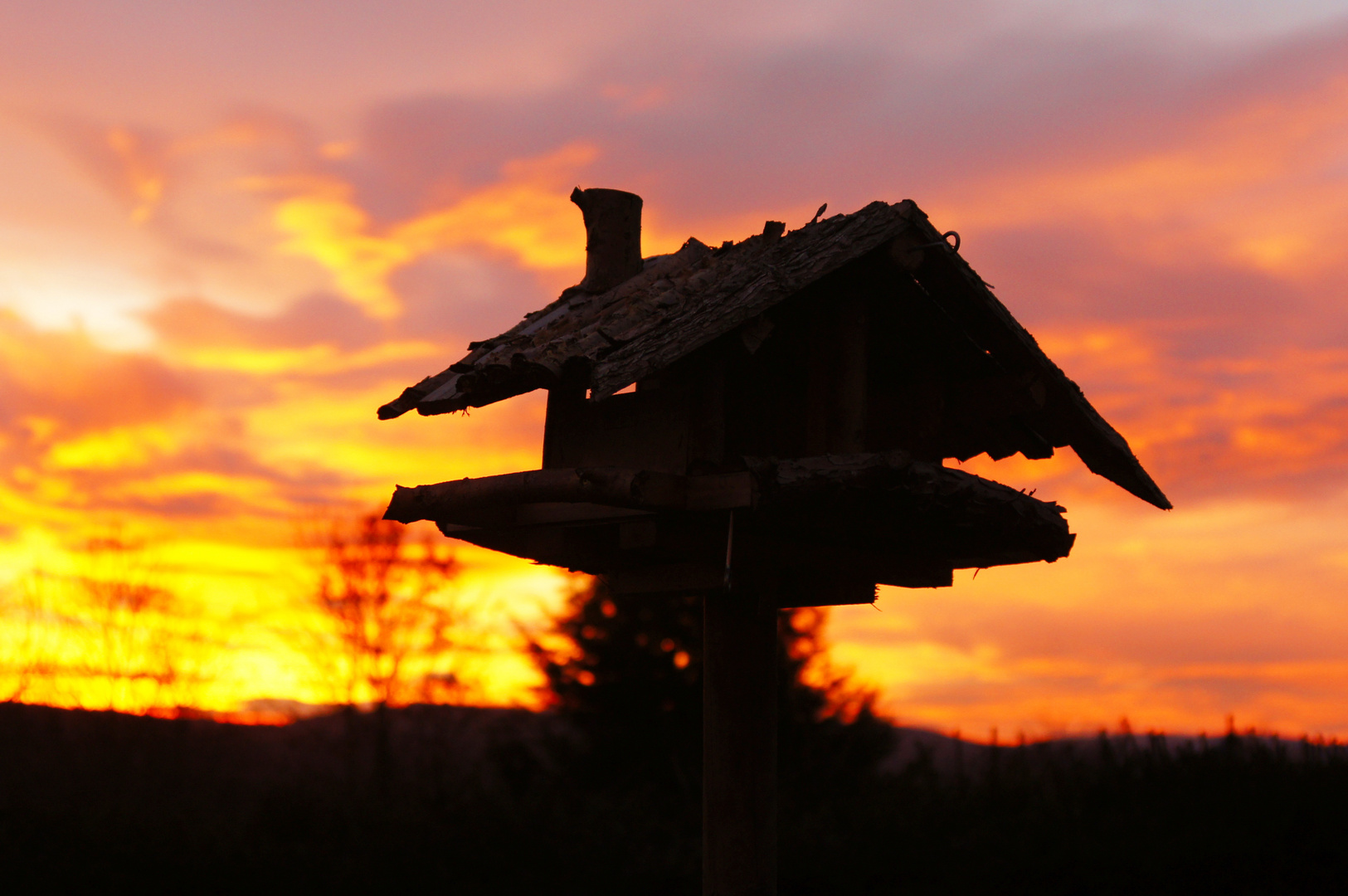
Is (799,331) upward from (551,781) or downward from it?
upward

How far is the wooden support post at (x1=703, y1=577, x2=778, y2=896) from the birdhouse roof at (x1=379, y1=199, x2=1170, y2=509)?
1585 millimetres

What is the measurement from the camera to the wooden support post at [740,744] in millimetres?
6977

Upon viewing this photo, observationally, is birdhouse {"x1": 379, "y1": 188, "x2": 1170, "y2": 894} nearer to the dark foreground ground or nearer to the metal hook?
the metal hook

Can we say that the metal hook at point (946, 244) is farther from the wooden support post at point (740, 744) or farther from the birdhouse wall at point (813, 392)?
the wooden support post at point (740, 744)

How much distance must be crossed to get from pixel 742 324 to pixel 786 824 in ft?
28.7

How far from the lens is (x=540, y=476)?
6.12 metres

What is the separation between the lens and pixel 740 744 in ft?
23.3

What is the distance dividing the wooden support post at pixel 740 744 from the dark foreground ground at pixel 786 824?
4.47 meters

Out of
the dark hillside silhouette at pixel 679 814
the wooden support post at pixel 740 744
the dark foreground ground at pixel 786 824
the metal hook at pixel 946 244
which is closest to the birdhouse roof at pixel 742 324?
the metal hook at pixel 946 244

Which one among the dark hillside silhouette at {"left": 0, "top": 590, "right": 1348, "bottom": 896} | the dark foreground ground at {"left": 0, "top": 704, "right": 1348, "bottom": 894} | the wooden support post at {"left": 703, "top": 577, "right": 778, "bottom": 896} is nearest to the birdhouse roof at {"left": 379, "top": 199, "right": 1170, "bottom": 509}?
the wooden support post at {"left": 703, "top": 577, "right": 778, "bottom": 896}

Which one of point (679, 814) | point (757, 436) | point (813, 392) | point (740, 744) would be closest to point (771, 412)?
point (757, 436)

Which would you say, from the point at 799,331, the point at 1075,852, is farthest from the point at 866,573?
the point at 1075,852

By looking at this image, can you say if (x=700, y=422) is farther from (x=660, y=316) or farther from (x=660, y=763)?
(x=660, y=763)

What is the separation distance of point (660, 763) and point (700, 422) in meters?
9.54
